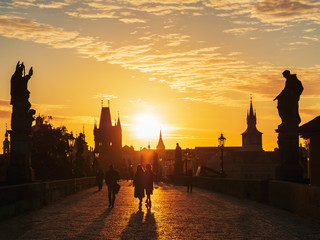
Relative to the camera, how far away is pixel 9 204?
60.3 feet

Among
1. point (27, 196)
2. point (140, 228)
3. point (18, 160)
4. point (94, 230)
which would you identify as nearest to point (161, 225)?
point (140, 228)

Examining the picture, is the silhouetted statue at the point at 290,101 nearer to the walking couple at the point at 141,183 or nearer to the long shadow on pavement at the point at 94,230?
the walking couple at the point at 141,183

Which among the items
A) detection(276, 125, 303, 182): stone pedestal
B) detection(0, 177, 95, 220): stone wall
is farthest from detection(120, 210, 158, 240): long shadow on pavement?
detection(276, 125, 303, 182): stone pedestal

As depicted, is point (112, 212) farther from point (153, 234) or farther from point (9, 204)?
point (153, 234)

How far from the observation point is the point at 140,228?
15.1 metres

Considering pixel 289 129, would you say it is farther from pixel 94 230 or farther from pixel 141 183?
pixel 94 230

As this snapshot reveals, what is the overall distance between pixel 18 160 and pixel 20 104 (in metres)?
2.23

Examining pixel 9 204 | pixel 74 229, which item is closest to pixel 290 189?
pixel 74 229

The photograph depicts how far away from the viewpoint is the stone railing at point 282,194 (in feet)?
52.6

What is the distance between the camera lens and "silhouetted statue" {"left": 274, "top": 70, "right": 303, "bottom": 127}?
22281 millimetres

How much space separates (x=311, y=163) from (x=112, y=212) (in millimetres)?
8013

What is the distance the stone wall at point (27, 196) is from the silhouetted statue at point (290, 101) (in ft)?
31.6

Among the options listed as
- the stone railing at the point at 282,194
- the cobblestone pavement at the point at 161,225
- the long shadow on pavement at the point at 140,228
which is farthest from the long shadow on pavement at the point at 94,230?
the stone railing at the point at 282,194

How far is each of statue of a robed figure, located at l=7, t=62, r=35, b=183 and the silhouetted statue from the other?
388 inches
